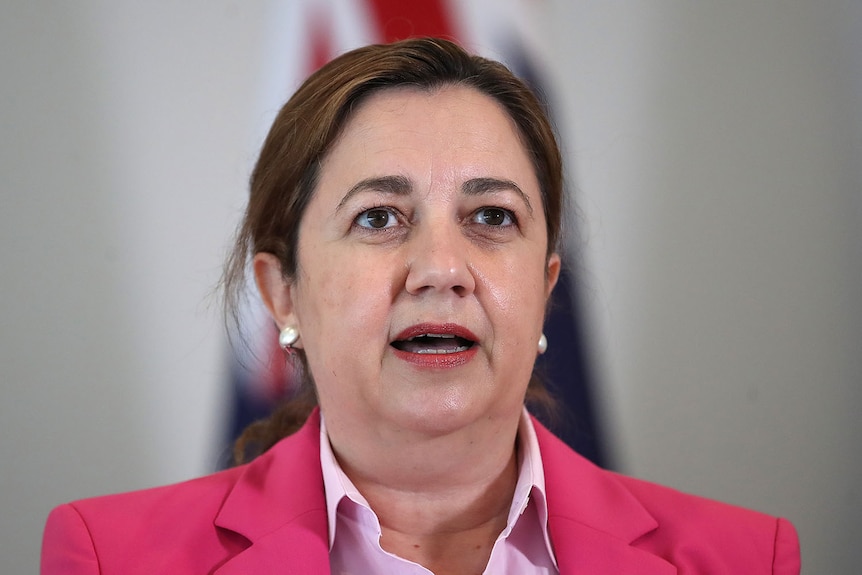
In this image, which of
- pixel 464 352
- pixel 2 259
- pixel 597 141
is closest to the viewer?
pixel 464 352

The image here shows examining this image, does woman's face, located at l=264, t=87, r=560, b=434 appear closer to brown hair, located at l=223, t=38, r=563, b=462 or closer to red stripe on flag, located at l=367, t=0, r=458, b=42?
brown hair, located at l=223, t=38, r=563, b=462

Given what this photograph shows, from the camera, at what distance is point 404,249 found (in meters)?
1.33

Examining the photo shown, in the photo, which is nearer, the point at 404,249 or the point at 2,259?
the point at 404,249

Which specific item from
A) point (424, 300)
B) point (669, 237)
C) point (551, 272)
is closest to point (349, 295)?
point (424, 300)

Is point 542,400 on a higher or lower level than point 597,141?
lower

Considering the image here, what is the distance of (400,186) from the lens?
1349mm

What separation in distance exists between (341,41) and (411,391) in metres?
1.05

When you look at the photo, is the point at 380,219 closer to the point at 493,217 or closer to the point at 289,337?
the point at 493,217

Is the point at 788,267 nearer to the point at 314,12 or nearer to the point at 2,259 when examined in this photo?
the point at 314,12

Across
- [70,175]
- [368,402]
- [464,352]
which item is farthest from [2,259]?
[464,352]

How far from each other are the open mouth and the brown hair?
0.28 metres

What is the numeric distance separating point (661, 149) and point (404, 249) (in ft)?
3.23

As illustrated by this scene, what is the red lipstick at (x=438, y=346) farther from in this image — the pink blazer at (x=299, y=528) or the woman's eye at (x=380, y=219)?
the pink blazer at (x=299, y=528)

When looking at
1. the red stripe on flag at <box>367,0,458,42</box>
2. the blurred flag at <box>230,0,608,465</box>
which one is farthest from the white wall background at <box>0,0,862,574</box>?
the red stripe on flag at <box>367,0,458,42</box>
